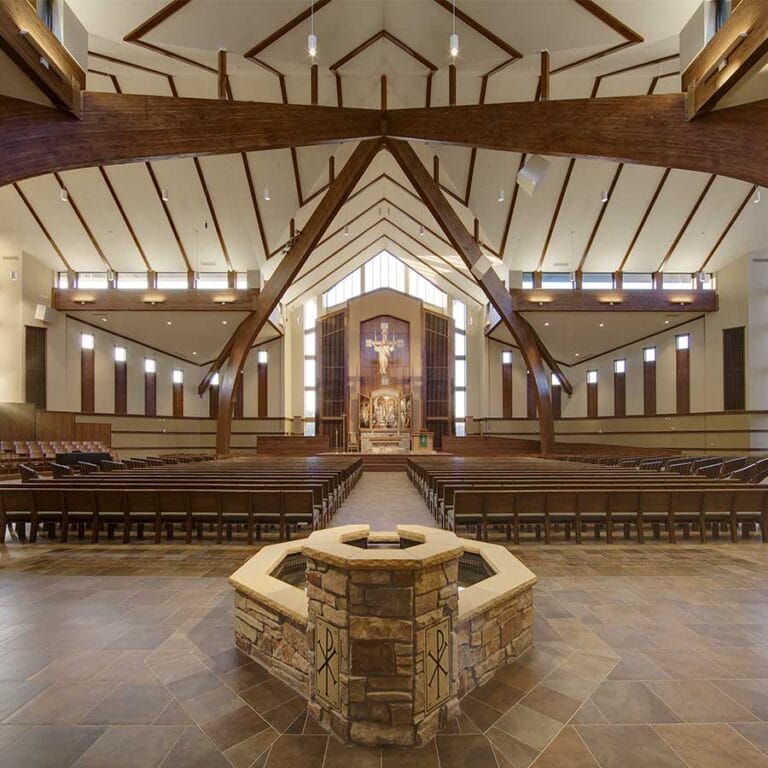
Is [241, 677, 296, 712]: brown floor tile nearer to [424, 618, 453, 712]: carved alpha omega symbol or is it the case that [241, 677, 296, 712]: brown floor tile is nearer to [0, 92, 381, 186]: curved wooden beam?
[424, 618, 453, 712]: carved alpha omega symbol

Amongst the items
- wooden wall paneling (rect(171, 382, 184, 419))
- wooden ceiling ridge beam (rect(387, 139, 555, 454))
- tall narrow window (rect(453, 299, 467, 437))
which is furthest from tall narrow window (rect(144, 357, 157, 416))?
tall narrow window (rect(453, 299, 467, 437))

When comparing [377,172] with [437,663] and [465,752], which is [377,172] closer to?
[437,663]

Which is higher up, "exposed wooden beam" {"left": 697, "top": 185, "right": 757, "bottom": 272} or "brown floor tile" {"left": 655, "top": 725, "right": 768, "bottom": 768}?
"exposed wooden beam" {"left": 697, "top": 185, "right": 757, "bottom": 272}

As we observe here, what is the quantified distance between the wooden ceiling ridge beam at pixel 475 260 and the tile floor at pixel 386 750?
9.81 m

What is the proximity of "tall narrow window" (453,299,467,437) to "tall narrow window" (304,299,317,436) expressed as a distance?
273 inches

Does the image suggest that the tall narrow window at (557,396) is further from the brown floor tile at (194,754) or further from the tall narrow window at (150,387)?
the brown floor tile at (194,754)

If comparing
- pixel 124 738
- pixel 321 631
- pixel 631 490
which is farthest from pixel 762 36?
pixel 124 738

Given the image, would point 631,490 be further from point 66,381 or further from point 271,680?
point 66,381

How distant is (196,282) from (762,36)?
15142 millimetres

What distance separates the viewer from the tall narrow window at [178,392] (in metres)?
20.6

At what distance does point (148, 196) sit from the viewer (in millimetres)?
13672

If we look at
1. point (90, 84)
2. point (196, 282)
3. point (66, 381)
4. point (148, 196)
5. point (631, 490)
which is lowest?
point (631, 490)

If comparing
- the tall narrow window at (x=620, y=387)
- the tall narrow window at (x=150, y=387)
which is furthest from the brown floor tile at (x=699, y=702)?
the tall narrow window at (x=150, y=387)

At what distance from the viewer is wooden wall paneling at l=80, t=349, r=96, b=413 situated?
53.5ft
